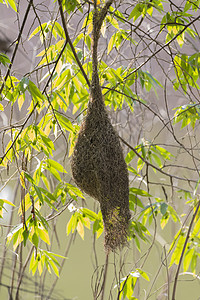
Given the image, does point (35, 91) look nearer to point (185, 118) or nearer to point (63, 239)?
point (185, 118)

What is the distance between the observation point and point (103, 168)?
1.07 metres

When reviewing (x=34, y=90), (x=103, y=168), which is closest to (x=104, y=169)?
(x=103, y=168)

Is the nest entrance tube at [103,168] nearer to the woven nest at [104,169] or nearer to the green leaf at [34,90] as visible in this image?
the woven nest at [104,169]

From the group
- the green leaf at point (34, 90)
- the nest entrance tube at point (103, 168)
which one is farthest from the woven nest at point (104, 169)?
the green leaf at point (34, 90)

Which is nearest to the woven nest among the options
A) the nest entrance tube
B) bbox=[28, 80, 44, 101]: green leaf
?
the nest entrance tube

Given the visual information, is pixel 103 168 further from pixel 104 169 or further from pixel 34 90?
pixel 34 90

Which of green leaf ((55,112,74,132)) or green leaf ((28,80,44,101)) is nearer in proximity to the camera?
green leaf ((28,80,44,101))

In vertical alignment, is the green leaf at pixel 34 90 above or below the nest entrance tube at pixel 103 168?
above

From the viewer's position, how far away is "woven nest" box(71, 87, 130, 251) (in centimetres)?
107

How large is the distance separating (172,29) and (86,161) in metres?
0.68

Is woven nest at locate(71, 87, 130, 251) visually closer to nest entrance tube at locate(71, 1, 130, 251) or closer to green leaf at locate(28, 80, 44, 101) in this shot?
nest entrance tube at locate(71, 1, 130, 251)

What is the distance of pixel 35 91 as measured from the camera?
116 centimetres

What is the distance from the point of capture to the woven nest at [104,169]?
107cm

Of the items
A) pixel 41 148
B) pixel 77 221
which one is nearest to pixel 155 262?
pixel 77 221
